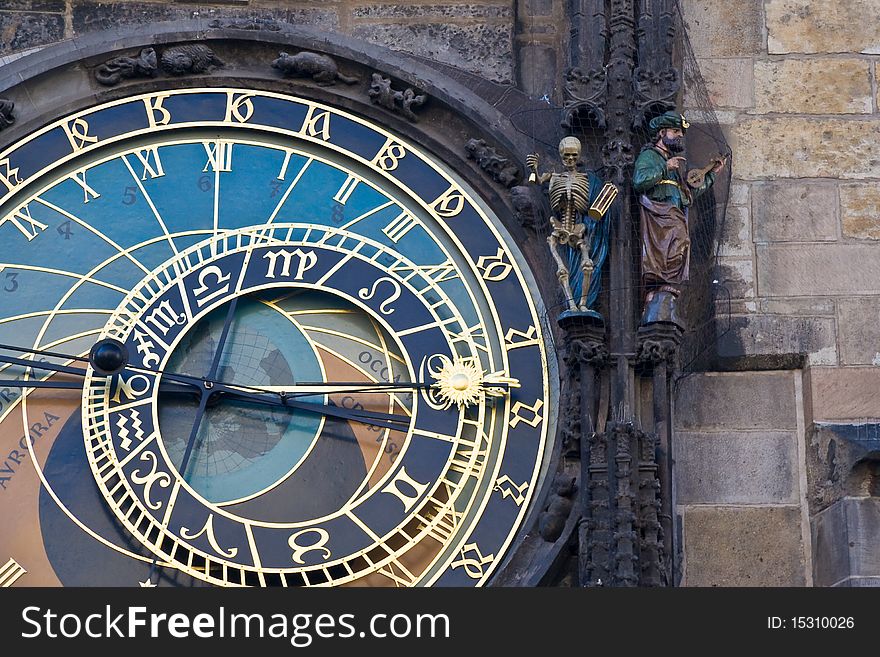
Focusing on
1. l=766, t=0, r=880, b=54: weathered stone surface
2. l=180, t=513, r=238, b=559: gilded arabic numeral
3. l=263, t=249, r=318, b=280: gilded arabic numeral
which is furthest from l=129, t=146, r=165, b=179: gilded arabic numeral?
l=766, t=0, r=880, b=54: weathered stone surface

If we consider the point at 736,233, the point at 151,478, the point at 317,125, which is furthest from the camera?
the point at 317,125

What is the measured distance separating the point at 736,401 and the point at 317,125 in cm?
171

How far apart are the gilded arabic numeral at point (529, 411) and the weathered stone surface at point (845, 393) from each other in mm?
891

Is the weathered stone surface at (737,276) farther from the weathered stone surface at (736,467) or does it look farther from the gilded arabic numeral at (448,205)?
the gilded arabic numeral at (448,205)

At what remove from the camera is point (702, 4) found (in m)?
11.0

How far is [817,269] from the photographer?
35.0 ft

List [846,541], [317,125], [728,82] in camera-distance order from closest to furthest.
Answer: [846,541]
[317,125]
[728,82]

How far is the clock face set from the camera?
10203 millimetres

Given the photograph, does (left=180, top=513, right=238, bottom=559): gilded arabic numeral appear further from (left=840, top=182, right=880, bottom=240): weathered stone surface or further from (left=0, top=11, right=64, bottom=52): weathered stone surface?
(left=840, top=182, right=880, bottom=240): weathered stone surface

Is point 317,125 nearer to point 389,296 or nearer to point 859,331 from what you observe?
point 389,296

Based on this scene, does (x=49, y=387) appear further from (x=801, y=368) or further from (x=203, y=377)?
(x=801, y=368)

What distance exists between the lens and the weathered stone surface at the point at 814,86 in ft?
35.7

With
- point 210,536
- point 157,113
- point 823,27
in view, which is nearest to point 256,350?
point 210,536

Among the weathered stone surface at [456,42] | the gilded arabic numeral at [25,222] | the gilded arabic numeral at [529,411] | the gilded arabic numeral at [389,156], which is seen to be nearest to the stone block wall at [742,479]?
the gilded arabic numeral at [529,411]
